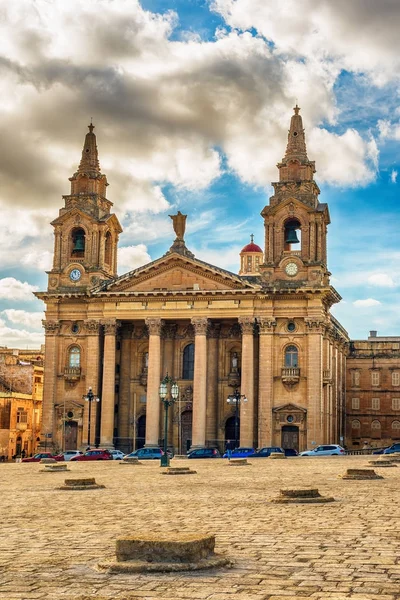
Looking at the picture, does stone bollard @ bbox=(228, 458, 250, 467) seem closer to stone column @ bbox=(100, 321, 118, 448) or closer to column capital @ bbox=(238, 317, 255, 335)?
column capital @ bbox=(238, 317, 255, 335)

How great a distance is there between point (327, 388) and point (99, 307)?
19.8 meters

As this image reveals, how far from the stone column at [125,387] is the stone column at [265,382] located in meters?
12.0

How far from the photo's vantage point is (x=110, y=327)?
71.5 m

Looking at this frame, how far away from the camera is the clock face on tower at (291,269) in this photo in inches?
2766

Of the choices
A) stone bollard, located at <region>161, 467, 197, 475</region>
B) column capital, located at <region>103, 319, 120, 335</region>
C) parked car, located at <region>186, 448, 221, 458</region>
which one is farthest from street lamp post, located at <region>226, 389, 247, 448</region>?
stone bollard, located at <region>161, 467, 197, 475</region>

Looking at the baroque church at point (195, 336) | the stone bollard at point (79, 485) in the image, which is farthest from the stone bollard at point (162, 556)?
the baroque church at point (195, 336)

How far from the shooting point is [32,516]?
17.7m

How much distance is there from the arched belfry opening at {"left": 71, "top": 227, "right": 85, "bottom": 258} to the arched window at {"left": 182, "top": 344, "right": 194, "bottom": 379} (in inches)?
487

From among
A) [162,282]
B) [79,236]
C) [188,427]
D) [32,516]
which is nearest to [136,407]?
[188,427]

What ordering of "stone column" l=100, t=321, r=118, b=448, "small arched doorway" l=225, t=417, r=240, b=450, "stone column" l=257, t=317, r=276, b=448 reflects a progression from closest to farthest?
"stone column" l=257, t=317, r=276, b=448
"stone column" l=100, t=321, r=118, b=448
"small arched doorway" l=225, t=417, r=240, b=450

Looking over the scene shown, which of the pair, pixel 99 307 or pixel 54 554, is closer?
pixel 54 554

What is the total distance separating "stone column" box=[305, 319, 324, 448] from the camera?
2643 inches

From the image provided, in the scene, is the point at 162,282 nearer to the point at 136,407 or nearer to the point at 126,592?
the point at 136,407

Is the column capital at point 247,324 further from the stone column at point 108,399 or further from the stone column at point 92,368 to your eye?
the stone column at point 92,368
